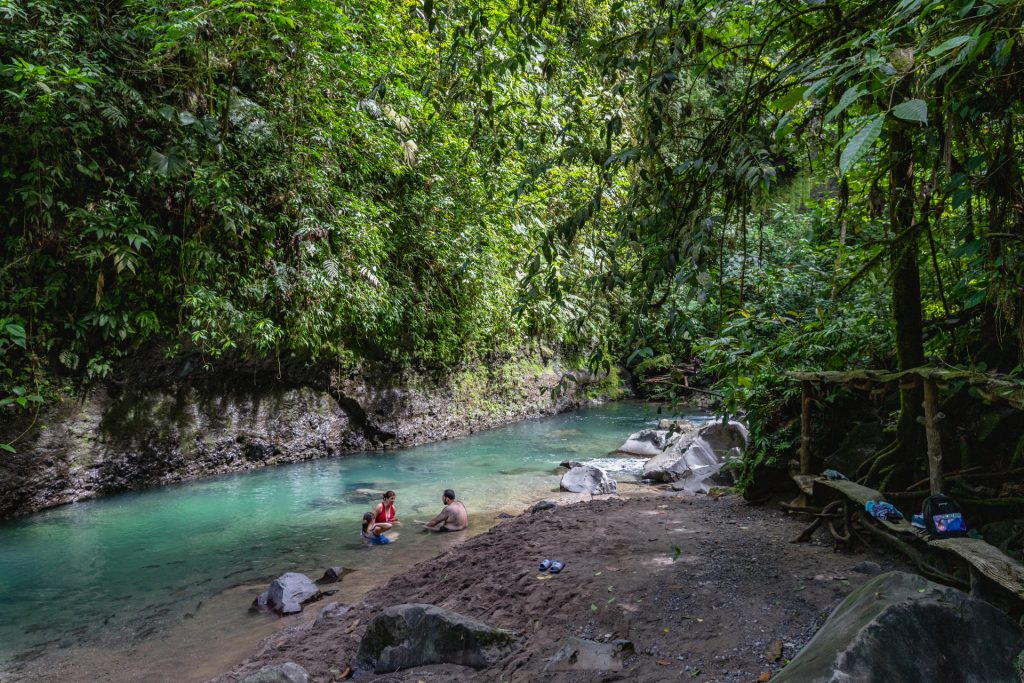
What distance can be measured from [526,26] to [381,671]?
164 inches

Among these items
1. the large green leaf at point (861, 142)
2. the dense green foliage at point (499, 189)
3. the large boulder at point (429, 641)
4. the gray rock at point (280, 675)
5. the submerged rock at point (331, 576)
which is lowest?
the submerged rock at point (331, 576)

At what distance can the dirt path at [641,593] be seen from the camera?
3225 millimetres

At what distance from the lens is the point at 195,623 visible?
18.3 ft

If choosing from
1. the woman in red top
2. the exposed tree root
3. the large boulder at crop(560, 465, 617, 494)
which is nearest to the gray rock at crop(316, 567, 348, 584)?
the woman in red top

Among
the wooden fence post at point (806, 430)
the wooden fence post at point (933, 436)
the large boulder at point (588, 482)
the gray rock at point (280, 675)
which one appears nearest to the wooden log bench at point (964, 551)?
the wooden fence post at point (933, 436)

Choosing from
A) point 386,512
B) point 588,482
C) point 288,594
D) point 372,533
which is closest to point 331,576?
point 288,594

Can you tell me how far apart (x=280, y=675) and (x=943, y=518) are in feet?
13.4

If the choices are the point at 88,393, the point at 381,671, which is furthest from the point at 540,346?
the point at 381,671

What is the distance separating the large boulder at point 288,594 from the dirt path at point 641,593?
0.16 m

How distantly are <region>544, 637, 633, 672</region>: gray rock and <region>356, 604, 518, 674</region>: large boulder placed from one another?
52 centimetres

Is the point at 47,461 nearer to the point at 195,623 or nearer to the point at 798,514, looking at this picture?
the point at 195,623

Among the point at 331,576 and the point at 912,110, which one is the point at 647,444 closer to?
the point at 331,576

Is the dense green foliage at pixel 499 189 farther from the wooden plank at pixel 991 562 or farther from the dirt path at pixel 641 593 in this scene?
the dirt path at pixel 641 593

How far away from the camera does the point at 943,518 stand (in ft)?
11.2
